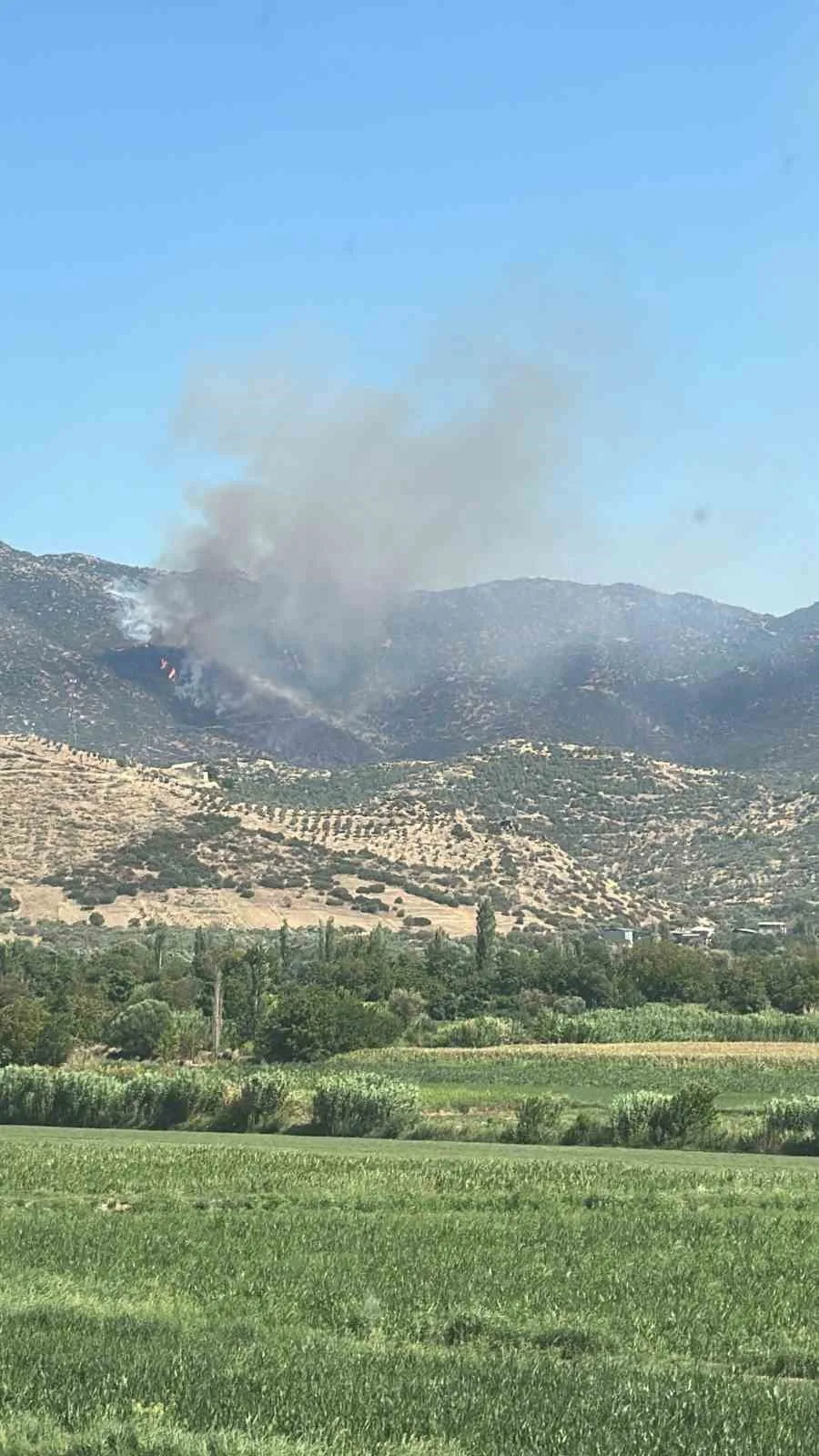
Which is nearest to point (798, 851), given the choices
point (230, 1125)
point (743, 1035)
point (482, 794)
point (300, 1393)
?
point (482, 794)

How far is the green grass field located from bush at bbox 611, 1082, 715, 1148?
286 inches

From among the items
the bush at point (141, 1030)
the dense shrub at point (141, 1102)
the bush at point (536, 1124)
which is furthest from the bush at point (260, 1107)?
the bush at point (141, 1030)

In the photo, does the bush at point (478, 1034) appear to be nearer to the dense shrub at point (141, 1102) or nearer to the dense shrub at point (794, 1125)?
the dense shrub at point (141, 1102)

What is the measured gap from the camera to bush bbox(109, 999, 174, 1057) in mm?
65375

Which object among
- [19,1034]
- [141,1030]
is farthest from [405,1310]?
[141,1030]

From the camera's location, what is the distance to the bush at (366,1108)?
3762 centimetres

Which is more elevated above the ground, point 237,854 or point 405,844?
point 405,844

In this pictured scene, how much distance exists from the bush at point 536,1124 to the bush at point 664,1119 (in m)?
1.49

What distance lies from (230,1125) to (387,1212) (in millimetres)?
19407

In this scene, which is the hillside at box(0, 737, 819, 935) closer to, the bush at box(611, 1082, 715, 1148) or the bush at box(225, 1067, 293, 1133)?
the bush at box(225, 1067, 293, 1133)

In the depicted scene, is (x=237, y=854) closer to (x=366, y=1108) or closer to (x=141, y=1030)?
(x=141, y=1030)

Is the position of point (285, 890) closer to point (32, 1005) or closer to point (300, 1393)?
point (32, 1005)

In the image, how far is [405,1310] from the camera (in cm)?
1447

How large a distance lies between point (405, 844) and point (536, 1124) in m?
93.4
